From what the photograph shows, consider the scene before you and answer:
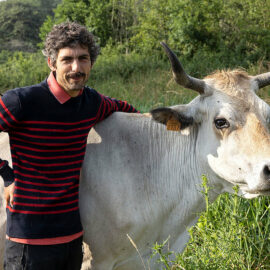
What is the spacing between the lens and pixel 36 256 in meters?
2.69

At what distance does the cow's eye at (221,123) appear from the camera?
9.53ft

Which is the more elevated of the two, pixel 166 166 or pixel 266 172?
pixel 266 172

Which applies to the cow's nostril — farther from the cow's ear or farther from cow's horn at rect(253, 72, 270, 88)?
cow's horn at rect(253, 72, 270, 88)

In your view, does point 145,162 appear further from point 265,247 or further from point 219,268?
point 265,247

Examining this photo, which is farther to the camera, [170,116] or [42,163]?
[170,116]

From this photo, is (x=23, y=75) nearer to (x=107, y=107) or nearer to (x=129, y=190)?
(x=107, y=107)

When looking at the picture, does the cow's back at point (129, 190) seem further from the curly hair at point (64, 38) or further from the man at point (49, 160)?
the curly hair at point (64, 38)

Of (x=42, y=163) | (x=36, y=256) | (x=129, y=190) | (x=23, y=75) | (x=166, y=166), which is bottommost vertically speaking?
(x=23, y=75)

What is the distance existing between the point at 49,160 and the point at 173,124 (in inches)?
42.6

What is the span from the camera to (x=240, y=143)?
2.81 meters

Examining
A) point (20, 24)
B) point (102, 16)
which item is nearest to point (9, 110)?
point (102, 16)

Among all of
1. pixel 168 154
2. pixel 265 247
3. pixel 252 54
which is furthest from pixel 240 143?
pixel 252 54

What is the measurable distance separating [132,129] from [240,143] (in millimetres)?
1015

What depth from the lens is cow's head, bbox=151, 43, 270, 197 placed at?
2734 mm
